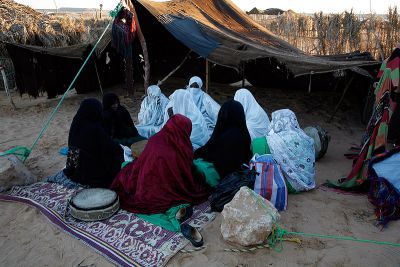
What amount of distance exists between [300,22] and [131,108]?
6.25 m

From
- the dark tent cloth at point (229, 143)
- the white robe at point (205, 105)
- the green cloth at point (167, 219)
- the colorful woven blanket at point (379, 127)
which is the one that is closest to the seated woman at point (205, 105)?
the white robe at point (205, 105)

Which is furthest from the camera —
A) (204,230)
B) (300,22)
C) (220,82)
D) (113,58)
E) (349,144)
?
(300,22)

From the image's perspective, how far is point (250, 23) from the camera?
8.70m

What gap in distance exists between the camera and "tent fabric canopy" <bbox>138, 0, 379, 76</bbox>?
5.35 m

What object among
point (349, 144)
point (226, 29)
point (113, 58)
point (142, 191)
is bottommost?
point (349, 144)

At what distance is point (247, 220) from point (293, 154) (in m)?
1.09

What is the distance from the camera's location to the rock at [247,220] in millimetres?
2543

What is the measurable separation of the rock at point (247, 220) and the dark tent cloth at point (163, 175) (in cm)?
64

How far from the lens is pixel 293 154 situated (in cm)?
336

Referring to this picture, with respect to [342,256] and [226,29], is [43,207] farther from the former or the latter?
[226,29]

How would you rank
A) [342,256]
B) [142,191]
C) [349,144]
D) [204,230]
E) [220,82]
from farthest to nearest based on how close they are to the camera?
[220,82] < [349,144] < [142,191] < [204,230] < [342,256]

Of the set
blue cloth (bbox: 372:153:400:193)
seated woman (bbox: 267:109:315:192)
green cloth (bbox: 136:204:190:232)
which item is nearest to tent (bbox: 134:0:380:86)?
seated woman (bbox: 267:109:315:192)

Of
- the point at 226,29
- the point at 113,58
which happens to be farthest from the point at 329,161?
the point at 113,58

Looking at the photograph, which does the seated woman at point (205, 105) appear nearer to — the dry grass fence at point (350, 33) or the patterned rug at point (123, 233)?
the patterned rug at point (123, 233)
